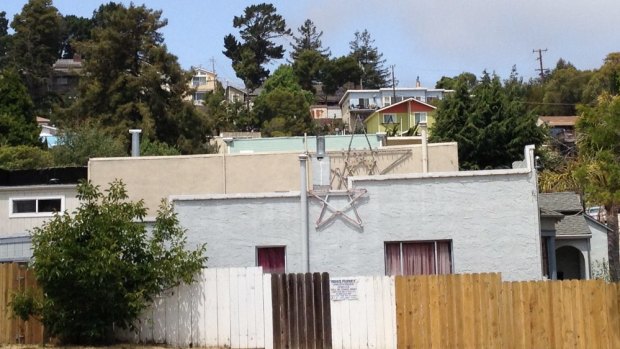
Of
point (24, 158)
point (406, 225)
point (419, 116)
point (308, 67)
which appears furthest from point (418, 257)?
point (308, 67)

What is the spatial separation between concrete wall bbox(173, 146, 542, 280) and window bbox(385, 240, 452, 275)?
0.20m

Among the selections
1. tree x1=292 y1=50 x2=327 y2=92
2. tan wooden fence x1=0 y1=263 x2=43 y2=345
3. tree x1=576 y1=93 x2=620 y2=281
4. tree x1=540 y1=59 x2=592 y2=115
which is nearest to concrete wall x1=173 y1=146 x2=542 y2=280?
tree x1=576 y1=93 x2=620 y2=281

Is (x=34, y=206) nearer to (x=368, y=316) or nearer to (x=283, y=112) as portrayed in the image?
(x=368, y=316)

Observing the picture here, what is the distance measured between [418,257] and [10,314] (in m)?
9.28

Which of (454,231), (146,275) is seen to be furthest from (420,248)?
(146,275)

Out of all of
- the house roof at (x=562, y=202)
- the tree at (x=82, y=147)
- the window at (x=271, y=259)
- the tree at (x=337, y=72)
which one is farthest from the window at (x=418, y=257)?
the tree at (x=337, y=72)

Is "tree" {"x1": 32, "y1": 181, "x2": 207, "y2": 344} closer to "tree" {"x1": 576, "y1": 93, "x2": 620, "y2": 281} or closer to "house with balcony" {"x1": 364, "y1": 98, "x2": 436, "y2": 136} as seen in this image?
"tree" {"x1": 576, "y1": 93, "x2": 620, "y2": 281}

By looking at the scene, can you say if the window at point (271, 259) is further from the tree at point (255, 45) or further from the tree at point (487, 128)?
the tree at point (255, 45)

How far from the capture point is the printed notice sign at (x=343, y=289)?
757 inches

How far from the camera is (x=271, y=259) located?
902 inches

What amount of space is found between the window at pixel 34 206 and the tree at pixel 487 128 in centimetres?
2746

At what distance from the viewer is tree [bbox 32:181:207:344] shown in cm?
1917

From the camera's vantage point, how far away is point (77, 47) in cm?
6825

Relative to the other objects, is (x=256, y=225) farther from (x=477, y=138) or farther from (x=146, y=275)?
(x=477, y=138)
